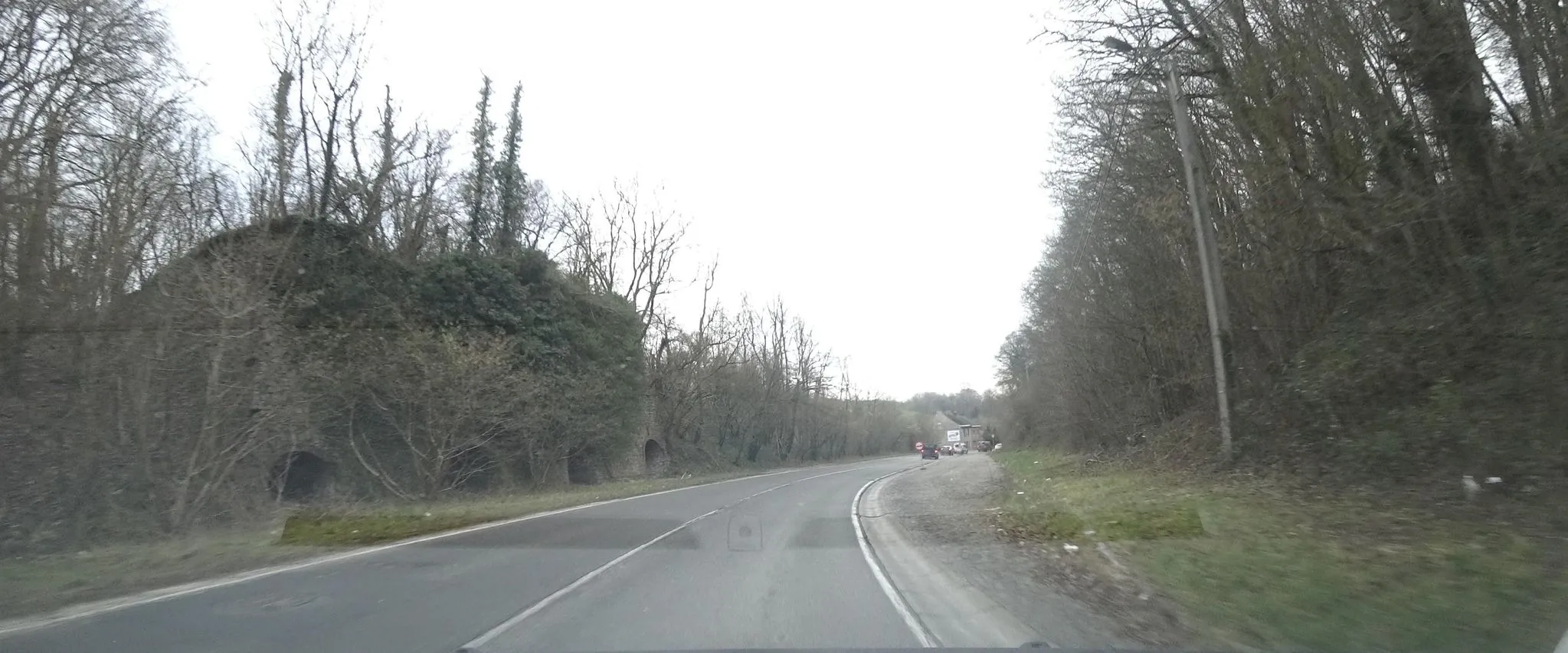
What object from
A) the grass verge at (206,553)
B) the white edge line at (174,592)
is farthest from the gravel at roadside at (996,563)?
the grass verge at (206,553)

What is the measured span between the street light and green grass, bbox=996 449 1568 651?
4.35 meters

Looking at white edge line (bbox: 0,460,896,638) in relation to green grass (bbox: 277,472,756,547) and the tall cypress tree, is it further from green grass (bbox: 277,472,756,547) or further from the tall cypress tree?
the tall cypress tree

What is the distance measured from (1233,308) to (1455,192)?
7901mm

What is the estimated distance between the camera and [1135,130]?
75.5 feet

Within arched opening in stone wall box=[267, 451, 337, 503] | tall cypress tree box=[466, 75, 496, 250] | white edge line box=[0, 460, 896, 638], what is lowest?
white edge line box=[0, 460, 896, 638]

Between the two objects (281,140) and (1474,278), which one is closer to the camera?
(1474,278)

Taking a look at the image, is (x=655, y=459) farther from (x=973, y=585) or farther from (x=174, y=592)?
(x=973, y=585)

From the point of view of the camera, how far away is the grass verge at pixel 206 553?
10062mm

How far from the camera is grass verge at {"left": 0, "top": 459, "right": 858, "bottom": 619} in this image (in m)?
10.1

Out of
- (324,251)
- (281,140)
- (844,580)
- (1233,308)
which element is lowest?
(844,580)

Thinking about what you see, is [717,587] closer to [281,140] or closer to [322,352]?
[322,352]

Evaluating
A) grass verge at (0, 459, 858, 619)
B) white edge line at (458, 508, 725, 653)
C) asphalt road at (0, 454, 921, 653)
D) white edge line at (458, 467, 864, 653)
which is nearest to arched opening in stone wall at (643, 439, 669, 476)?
grass verge at (0, 459, 858, 619)

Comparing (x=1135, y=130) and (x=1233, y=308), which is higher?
(x=1135, y=130)

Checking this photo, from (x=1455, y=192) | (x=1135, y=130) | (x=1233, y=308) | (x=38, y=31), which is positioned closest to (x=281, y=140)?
(x=38, y=31)
